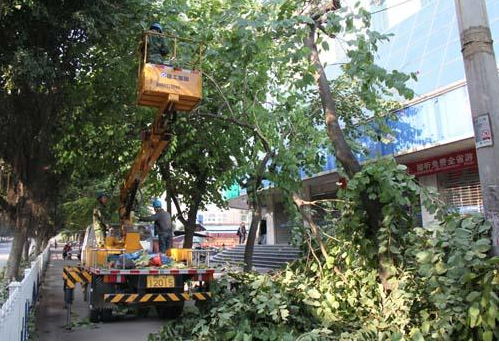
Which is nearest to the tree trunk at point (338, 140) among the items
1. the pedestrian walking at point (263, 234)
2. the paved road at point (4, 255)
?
the pedestrian walking at point (263, 234)

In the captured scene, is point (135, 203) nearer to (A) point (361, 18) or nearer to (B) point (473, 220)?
(A) point (361, 18)

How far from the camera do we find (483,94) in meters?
3.89

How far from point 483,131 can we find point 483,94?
323 mm

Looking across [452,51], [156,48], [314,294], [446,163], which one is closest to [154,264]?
[314,294]

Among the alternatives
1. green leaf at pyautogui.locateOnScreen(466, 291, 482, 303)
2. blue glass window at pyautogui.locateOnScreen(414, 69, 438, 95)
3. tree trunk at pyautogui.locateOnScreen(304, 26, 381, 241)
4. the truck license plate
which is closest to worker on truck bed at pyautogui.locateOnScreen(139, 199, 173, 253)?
the truck license plate

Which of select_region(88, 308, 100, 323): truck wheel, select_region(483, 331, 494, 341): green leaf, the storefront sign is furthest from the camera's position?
select_region(88, 308, 100, 323): truck wheel

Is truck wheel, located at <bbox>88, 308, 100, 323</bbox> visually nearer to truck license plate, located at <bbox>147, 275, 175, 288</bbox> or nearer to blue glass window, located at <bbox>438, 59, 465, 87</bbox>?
truck license plate, located at <bbox>147, 275, 175, 288</bbox>

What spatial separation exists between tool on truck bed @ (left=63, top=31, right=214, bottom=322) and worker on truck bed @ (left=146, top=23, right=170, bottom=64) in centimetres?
11

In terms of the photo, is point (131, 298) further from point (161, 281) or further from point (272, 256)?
point (272, 256)

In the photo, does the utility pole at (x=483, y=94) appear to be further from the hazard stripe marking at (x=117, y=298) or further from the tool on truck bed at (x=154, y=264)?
the hazard stripe marking at (x=117, y=298)

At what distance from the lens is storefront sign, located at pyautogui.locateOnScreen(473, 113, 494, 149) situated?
12.5ft

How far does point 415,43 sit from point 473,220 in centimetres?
1422

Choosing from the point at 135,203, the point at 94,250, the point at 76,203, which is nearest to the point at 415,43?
the point at 135,203

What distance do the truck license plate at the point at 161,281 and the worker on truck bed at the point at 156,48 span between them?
3893mm
